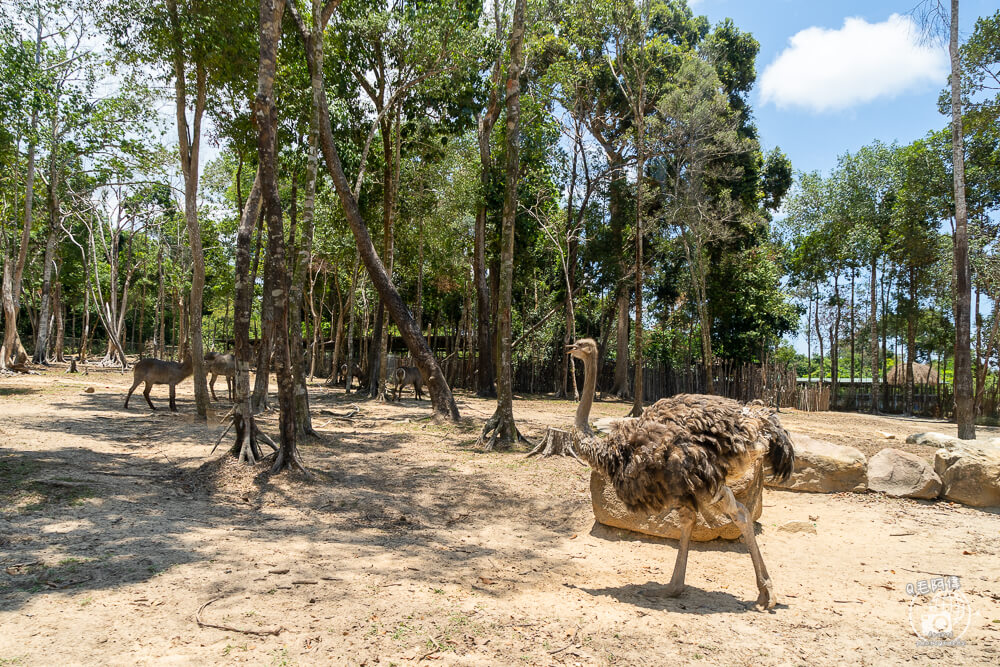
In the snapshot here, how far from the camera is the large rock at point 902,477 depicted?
781 centimetres

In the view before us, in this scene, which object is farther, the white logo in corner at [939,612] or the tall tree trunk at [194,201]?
the tall tree trunk at [194,201]

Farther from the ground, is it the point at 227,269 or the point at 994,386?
the point at 227,269

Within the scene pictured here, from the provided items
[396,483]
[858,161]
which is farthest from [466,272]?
[396,483]

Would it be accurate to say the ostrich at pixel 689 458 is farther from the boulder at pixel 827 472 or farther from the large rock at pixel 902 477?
the large rock at pixel 902 477

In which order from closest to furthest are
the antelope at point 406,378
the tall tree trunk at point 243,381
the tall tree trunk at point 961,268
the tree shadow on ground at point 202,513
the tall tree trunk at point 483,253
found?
1. the tree shadow on ground at point 202,513
2. the tall tree trunk at point 243,381
3. the tall tree trunk at point 961,268
4. the antelope at point 406,378
5. the tall tree trunk at point 483,253

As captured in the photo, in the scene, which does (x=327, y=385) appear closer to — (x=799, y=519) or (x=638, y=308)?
(x=638, y=308)

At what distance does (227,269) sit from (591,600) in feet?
92.9

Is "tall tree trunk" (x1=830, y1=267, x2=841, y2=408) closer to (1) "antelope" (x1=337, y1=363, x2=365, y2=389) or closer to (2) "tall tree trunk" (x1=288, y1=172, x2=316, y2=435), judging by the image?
(1) "antelope" (x1=337, y1=363, x2=365, y2=389)

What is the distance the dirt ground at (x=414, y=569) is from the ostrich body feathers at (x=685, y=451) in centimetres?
82

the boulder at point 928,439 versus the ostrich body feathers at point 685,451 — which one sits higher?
the ostrich body feathers at point 685,451

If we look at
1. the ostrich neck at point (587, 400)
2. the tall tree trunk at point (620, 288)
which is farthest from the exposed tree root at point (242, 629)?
the tall tree trunk at point (620, 288)

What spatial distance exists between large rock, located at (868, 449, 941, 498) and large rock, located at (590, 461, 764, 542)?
2774 mm

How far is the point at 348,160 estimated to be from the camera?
16703 mm

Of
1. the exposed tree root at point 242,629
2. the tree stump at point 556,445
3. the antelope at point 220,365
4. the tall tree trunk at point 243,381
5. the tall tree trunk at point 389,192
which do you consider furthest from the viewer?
the tall tree trunk at point 389,192
